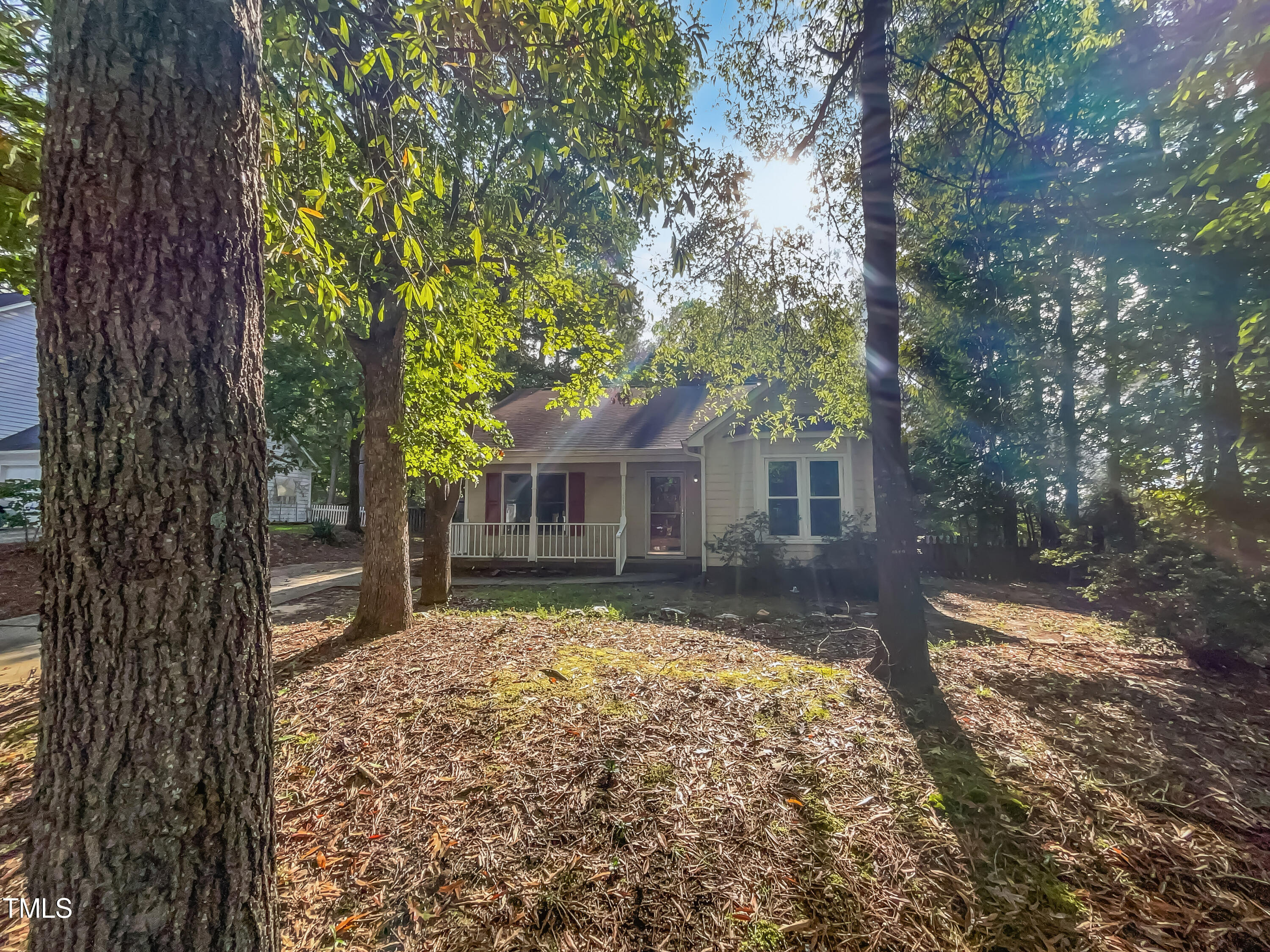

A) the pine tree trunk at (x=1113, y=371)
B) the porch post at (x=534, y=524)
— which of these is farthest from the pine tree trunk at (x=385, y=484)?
the pine tree trunk at (x=1113, y=371)

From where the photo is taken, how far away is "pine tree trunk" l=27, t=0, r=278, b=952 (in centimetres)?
136

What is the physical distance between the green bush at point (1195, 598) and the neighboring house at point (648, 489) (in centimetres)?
487

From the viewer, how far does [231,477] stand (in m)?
1.49

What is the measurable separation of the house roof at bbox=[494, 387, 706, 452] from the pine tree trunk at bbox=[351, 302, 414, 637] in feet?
22.3

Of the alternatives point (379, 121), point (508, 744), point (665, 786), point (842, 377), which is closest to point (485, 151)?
point (379, 121)

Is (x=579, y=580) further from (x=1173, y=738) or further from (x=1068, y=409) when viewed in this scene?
(x=1068, y=409)

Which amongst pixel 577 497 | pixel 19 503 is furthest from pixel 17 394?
pixel 577 497

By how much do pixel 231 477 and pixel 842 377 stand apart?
6.91 metres

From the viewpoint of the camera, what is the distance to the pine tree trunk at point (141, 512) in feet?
4.45

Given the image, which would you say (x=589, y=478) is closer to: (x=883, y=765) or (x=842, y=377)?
(x=842, y=377)

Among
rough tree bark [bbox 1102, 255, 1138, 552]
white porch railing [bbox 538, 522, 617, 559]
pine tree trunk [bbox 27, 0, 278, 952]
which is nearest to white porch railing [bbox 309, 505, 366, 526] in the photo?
white porch railing [bbox 538, 522, 617, 559]

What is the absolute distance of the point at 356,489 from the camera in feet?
69.4

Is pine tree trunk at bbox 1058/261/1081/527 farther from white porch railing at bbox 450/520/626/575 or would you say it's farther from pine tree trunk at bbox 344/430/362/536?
pine tree trunk at bbox 344/430/362/536

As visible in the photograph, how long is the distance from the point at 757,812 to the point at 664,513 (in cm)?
1137
